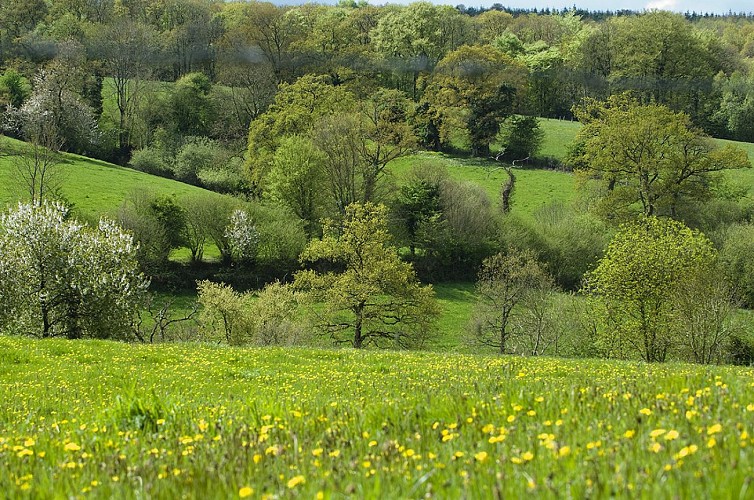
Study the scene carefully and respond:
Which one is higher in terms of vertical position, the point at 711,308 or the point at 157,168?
the point at 157,168

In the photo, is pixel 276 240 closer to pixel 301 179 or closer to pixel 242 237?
pixel 242 237

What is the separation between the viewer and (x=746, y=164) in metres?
53.1

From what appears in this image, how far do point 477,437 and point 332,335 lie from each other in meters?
38.9

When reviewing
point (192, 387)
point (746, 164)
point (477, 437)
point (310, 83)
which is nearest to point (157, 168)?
point (310, 83)

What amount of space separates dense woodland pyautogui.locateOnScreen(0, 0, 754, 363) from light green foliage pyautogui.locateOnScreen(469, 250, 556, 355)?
210mm

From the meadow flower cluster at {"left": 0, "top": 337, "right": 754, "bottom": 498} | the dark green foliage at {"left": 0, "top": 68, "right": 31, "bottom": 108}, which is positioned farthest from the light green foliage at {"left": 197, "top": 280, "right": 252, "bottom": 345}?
the dark green foliage at {"left": 0, "top": 68, "right": 31, "bottom": 108}

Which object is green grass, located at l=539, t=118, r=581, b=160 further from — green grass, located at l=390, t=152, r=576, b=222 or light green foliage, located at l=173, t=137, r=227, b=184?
light green foliage, located at l=173, t=137, r=227, b=184

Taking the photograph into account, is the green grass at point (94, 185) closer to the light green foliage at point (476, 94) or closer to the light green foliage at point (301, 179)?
the light green foliage at point (301, 179)

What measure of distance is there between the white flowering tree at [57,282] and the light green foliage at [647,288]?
29455 millimetres

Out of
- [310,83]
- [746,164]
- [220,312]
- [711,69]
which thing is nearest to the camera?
[220,312]

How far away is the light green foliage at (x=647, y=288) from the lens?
3466 centimetres

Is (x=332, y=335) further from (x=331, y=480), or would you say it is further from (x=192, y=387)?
(x=331, y=480)

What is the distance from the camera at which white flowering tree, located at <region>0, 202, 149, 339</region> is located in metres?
31.9

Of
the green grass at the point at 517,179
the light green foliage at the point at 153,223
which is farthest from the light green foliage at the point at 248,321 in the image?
the green grass at the point at 517,179
